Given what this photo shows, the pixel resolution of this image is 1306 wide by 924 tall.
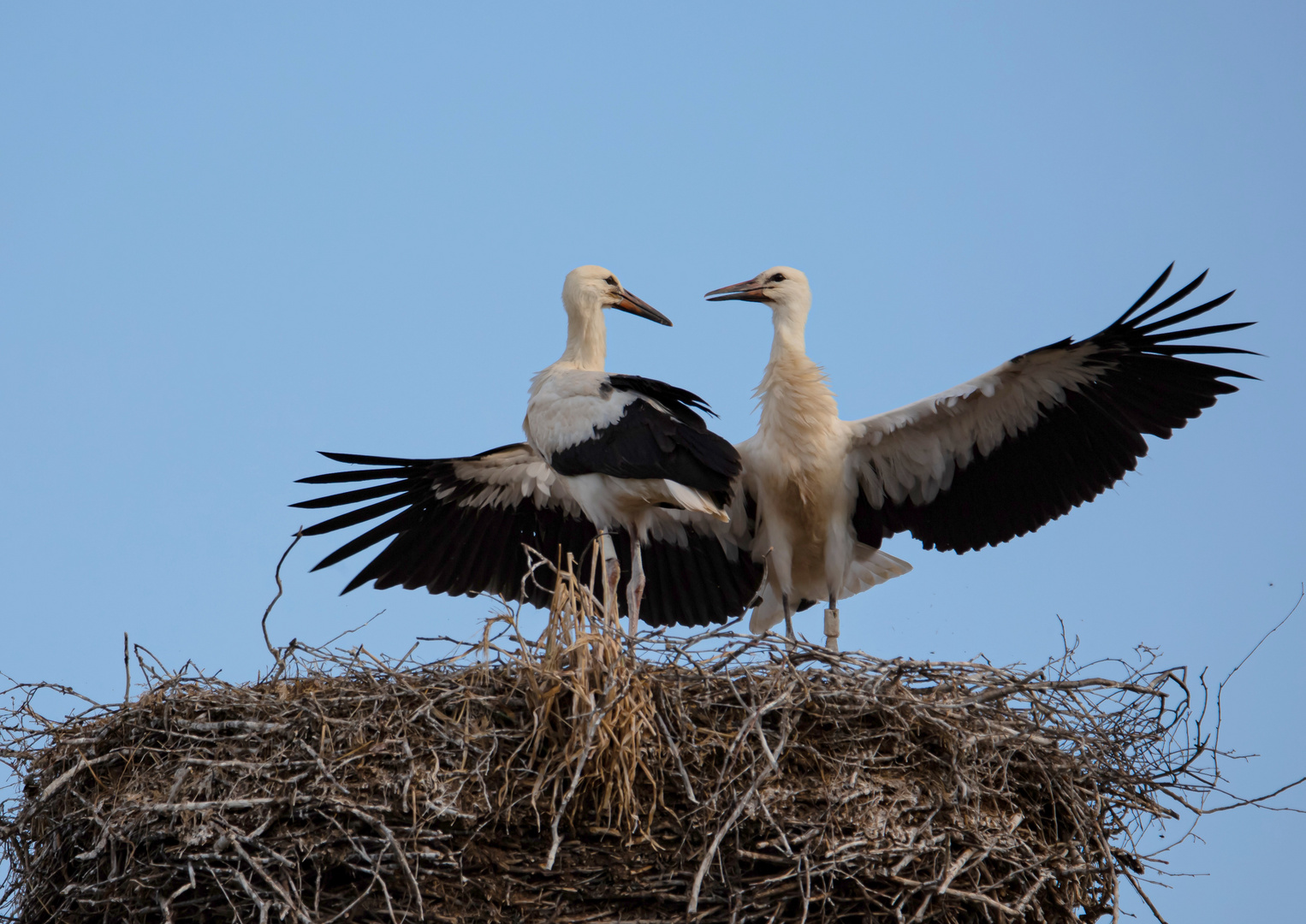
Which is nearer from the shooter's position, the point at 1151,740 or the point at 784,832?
the point at 784,832

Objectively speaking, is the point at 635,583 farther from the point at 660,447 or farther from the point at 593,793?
the point at 593,793

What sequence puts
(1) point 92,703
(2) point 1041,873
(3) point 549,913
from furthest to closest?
1. (1) point 92,703
2. (2) point 1041,873
3. (3) point 549,913

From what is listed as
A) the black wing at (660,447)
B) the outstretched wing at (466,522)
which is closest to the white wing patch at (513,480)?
the outstretched wing at (466,522)

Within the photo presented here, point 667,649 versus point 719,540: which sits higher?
point 719,540

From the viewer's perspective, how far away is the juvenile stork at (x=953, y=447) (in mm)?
5727

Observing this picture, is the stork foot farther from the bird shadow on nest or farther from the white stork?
the bird shadow on nest

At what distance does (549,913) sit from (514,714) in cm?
56

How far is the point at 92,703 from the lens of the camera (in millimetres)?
4551

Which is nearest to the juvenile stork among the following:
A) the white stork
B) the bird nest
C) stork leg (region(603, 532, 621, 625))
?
the white stork

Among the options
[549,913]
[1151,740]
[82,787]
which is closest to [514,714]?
[549,913]

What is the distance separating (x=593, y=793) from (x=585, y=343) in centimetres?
276

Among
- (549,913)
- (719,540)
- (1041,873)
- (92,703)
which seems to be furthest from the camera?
(719,540)

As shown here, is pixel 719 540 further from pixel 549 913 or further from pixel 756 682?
pixel 549 913

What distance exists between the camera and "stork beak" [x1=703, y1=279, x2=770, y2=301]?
653 cm
